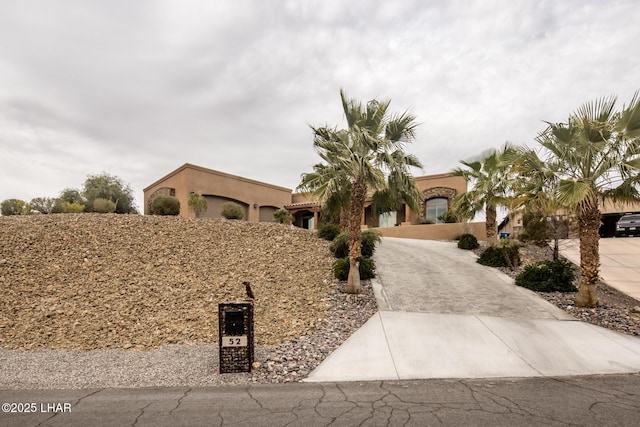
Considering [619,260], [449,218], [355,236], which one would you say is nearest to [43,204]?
[355,236]

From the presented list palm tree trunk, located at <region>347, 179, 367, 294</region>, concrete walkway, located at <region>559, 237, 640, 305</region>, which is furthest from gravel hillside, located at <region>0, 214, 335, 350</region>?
concrete walkway, located at <region>559, 237, 640, 305</region>

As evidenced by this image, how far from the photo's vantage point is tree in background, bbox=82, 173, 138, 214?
34.6 m

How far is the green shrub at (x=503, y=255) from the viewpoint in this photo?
14.4 metres

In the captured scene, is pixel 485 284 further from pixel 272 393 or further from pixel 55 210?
pixel 55 210

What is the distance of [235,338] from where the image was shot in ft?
20.8

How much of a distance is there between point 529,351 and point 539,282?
5303 mm

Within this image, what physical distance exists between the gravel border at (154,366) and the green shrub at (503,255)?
9545 millimetres

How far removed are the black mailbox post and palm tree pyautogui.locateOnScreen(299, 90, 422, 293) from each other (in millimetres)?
5136

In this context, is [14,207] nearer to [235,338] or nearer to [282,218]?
[282,218]

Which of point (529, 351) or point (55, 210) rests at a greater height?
point (55, 210)

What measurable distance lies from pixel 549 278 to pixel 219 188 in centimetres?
2289

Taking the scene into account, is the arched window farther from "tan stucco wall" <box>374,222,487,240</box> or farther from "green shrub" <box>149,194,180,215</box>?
"green shrub" <box>149,194,180,215</box>

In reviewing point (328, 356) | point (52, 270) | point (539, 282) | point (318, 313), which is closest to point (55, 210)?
point (52, 270)

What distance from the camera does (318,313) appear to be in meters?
9.73
